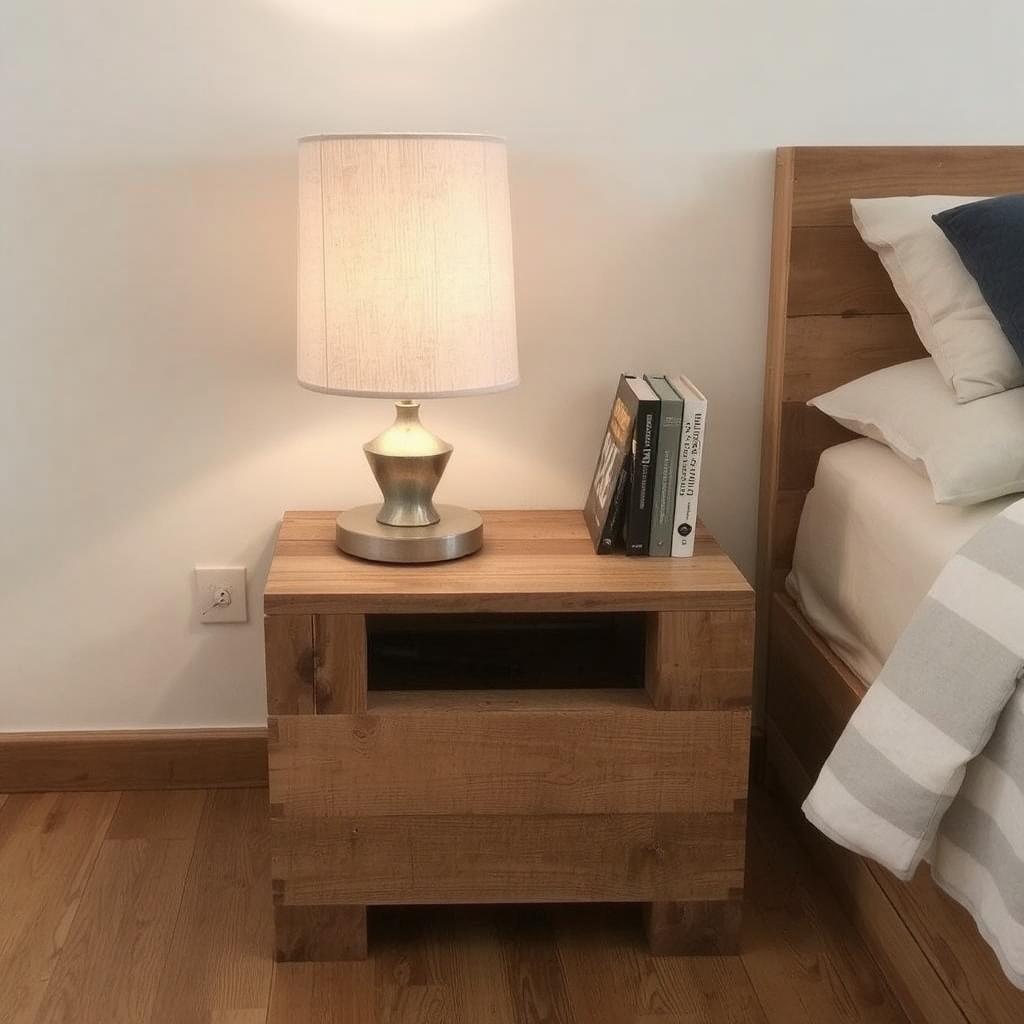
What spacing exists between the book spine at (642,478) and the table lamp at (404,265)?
0.18 metres

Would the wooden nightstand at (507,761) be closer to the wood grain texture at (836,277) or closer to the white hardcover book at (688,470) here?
the white hardcover book at (688,470)

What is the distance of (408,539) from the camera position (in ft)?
5.51

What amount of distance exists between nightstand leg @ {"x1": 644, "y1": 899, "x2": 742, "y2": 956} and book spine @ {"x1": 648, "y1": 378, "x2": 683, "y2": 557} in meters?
0.46

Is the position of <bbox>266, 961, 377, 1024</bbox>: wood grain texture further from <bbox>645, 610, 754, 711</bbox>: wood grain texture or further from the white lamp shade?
the white lamp shade

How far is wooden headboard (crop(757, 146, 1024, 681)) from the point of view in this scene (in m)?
1.87

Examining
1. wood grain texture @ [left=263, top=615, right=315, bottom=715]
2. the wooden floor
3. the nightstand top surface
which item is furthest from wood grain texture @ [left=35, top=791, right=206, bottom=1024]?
the nightstand top surface

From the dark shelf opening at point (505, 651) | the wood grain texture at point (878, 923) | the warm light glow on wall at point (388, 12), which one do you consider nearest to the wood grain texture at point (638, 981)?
the wood grain texture at point (878, 923)

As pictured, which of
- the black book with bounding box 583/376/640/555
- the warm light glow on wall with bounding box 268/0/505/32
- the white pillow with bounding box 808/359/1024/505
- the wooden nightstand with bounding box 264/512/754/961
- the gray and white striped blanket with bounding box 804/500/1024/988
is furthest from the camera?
the warm light glow on wall with bounding box 268/0/505/32

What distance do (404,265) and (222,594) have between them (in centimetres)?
71

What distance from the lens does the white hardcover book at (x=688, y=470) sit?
167 cm

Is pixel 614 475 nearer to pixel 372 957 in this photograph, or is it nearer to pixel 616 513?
pixel 616 513

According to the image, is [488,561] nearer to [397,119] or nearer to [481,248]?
[481,248]

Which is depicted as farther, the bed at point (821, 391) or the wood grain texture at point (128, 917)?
the bed at point (821, 391)

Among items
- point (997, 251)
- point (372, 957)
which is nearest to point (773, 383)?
point (997, 251)
